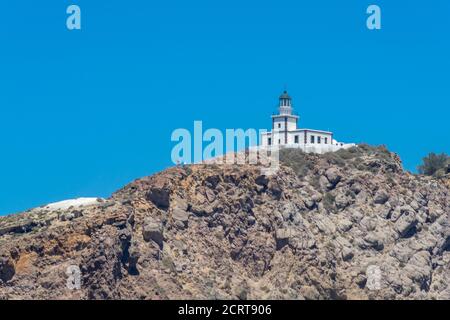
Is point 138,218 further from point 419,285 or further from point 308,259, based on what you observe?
point 419,285

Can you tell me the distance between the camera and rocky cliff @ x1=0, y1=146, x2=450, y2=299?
143m

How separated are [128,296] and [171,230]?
1038cm

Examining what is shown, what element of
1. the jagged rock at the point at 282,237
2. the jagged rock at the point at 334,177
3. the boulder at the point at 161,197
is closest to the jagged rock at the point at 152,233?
the boulder at the point at 161,197

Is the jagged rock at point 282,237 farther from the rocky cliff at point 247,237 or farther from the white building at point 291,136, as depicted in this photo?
the white building at point 291,136

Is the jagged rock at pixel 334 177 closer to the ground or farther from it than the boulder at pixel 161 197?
farther from it

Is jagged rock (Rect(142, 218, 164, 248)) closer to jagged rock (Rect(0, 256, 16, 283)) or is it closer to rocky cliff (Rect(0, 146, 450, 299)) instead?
rocky cliff (Rect(0, 146, 450, 299))

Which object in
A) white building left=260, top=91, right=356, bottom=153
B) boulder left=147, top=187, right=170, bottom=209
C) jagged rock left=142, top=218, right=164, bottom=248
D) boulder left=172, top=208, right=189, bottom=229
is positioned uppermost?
white building left=260, top=91, right=356, bottom=153

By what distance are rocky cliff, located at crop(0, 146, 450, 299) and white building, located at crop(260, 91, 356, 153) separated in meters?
1.50

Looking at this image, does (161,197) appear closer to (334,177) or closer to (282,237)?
(282,237)

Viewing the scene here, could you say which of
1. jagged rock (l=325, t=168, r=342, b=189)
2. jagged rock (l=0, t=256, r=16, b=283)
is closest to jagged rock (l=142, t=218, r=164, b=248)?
jagged rock (l=0, t=256, r=16, b=283)

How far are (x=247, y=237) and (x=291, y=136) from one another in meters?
16.3

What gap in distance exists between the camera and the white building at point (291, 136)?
165450 mm

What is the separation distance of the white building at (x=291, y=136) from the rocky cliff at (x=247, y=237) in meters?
1.50

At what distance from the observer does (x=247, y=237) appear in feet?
503
